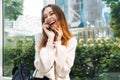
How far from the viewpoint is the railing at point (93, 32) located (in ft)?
8.13

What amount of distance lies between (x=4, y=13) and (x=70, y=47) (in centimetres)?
206

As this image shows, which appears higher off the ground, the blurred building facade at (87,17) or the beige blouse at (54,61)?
the blurred building facade at (87,17)

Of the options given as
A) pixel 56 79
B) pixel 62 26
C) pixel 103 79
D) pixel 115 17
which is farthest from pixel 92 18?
pixel 56 79

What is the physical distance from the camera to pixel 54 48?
4.68 feet

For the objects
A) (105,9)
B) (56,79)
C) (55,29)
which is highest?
(105,9)

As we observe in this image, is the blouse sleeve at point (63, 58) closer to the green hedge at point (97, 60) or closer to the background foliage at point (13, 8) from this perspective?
the green hedge at point (97, 60)

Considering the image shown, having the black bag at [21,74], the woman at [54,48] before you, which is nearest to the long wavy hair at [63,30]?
the woman at [54,48]

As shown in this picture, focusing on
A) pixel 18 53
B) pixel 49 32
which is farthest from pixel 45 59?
pixel 18 53

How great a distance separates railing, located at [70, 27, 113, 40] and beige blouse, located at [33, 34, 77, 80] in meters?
1.11

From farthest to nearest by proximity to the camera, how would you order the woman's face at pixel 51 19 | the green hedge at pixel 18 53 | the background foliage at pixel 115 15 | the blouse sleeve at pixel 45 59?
the green hedge at pixel 18 53 < the background foliage at pixel 115 15 < the woman's face at pixel 51 19 < the blouse sleeve at pixel 45 59

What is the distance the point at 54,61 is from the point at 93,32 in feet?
4.11

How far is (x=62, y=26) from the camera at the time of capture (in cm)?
152

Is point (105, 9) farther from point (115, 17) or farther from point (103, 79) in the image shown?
point (103, 79)

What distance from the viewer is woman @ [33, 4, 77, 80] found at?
1383 mm
